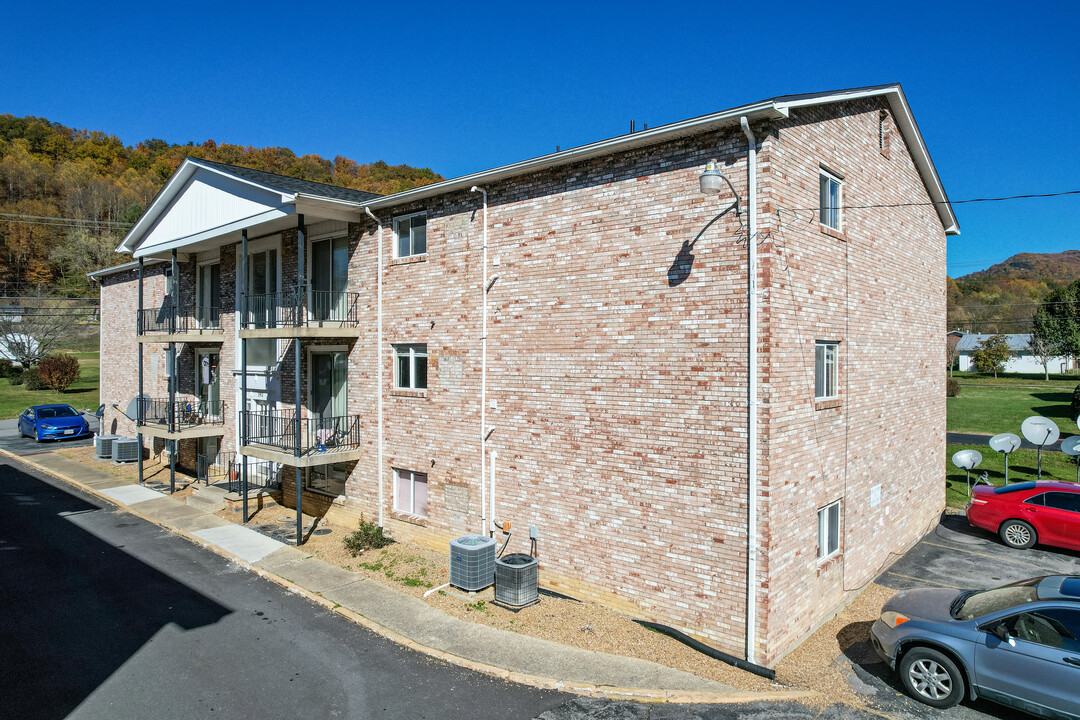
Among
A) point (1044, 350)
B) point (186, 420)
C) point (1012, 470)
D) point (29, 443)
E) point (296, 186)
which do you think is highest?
point (296, 186)

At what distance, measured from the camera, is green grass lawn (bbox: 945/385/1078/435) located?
1189 inches

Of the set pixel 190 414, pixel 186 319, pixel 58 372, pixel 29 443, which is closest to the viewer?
pixel 190 414

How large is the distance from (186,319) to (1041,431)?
82.4ft

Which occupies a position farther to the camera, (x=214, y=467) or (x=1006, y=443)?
(x=214, y=467)

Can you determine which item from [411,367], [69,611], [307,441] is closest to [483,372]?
[411,367]

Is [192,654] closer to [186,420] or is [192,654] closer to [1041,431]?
[186,420]

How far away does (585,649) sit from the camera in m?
8.71

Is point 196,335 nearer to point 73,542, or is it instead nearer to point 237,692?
point 73,542

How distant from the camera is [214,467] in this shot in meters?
19.1

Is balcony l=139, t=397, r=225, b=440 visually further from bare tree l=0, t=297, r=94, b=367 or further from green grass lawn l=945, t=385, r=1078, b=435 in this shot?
bare tree l=0, t=297, r=94, b=367

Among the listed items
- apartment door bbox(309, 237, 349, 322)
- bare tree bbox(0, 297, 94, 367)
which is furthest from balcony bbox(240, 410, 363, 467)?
bare tree bbox(0, 297, 94, 367)

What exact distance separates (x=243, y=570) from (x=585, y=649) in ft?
24.4

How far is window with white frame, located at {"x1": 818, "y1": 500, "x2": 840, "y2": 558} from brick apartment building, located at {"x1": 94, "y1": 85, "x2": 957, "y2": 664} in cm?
6

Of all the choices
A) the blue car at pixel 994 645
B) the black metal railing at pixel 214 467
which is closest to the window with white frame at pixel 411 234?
the black metal railing at pixel 214 467
